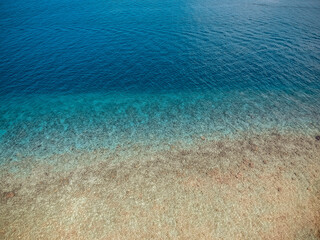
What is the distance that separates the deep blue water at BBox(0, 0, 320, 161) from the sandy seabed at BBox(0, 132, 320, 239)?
1.60 meters

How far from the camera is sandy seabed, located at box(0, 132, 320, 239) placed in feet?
29.7

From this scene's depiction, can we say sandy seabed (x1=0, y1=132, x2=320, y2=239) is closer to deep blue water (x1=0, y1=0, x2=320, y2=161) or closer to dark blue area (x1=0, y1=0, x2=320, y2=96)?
deep blue water (x1=0, y1=0, x2=320, y2=161)

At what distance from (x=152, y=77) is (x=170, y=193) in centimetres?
1382

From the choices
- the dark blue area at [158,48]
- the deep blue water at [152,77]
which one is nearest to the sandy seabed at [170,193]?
the deep blue water at [152,77]

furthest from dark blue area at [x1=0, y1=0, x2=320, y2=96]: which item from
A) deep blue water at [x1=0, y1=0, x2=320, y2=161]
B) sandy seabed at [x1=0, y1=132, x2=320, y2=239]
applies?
sandy seabed at [x1=0, y1=132, x2=320, y2=239]

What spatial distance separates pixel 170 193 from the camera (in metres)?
10.4

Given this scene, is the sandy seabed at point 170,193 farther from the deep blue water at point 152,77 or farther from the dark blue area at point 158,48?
the dark blue area at point 158,48

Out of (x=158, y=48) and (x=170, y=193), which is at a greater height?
(x=158, y=48)

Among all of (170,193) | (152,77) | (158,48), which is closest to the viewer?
(170,193)

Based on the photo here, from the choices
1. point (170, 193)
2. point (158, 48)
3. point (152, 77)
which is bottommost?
point (152, 77)

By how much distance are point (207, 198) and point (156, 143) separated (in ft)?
16.8

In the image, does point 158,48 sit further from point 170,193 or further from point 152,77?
point 170,193

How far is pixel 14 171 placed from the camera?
1212 centimetres

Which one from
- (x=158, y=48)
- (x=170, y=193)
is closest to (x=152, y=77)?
(x=158, y=48)
